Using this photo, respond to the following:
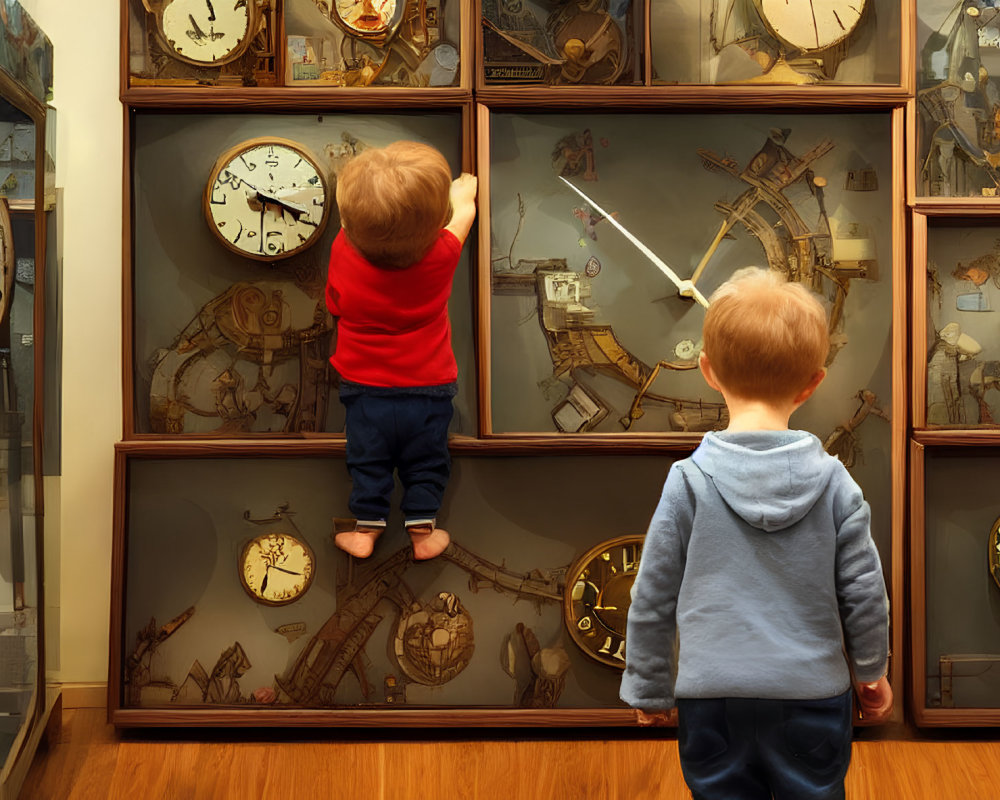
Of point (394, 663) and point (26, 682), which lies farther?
point (394, 663)

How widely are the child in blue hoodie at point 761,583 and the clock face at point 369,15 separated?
3.67 ft

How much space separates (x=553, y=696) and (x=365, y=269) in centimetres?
107

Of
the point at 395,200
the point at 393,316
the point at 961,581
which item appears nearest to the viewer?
the point at 395,200

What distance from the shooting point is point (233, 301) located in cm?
238

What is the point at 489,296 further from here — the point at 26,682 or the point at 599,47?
the point at 26,682

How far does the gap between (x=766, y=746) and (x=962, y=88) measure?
5.16 ft

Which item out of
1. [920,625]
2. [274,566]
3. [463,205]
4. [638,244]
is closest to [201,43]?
[463,205]

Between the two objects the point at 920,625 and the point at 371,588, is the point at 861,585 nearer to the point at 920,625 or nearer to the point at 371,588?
the point at 920,625

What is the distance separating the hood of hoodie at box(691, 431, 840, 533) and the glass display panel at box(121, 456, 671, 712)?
82cm

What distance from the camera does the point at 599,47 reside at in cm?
232

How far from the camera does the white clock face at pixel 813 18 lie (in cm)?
233

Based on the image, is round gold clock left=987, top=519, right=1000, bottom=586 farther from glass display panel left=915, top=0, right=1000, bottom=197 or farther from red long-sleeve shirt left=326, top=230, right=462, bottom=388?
red long-sleeve shirt left=326, top=230, right=462, bottom=388

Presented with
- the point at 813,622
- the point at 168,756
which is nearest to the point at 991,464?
the point at 813,622

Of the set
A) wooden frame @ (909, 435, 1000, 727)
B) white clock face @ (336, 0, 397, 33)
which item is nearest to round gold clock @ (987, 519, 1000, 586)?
wooden frame @ (909, 435, 1000, 727)
